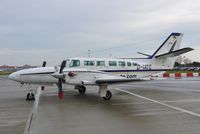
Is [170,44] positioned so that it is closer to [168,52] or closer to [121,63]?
[168,52]

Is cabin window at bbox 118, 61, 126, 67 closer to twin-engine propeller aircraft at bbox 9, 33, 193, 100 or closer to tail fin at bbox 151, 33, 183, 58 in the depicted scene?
twin-engine propeller aircraft at bbox 9, 33, 193, 100

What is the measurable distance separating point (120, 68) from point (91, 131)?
9680 millimetres

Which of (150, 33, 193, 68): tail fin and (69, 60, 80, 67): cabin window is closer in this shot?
(69, 60, 80, 67): cabin window

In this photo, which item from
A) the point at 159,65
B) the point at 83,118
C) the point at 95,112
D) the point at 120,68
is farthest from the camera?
the point at 159,65

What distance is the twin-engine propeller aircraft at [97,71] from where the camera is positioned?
13.0m

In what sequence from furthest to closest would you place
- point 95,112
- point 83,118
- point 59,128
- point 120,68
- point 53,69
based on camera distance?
point 120,68 < point 53,69 < point 95,112 < point 83,118 < point 59,128

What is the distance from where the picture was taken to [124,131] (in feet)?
21.2

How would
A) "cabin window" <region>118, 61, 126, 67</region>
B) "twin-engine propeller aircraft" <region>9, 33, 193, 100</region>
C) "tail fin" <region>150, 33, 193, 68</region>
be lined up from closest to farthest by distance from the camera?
"twin-engine propeller aircraft" <region>9, 33, 193, 100</region> < "cabin window" <region>118, 61, 126, 67</region> < "tail fin" <region>150, 33, 193, 68</region>

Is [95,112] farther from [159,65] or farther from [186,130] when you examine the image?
[159,65]

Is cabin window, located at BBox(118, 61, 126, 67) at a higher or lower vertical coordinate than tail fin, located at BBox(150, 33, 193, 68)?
lower

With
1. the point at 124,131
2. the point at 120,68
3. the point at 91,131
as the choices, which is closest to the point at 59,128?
the point at 91,131

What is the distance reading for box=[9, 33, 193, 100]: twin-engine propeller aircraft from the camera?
13.0m

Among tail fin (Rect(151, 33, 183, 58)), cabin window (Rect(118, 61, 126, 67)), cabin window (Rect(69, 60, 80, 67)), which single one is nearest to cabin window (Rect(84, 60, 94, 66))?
cabin window (Rect(69, 60, 80, 67))

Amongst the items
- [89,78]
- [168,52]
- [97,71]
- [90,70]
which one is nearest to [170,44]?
[168,52]
